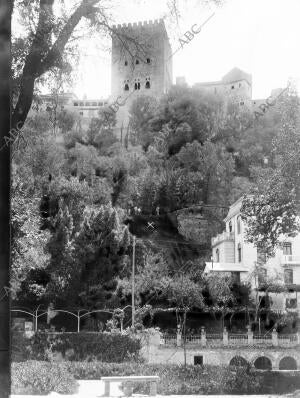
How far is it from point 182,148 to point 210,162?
731 millimetres

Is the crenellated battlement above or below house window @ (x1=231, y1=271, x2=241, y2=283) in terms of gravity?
above

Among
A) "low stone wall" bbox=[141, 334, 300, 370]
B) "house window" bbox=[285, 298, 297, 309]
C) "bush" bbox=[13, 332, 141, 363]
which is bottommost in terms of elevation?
"low stone wall" bbox=[141, 334, 300, 370]

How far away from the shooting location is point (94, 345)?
9.98m

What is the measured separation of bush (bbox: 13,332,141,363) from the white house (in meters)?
2.08

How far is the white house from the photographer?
6801mm

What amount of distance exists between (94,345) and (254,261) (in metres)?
3.92

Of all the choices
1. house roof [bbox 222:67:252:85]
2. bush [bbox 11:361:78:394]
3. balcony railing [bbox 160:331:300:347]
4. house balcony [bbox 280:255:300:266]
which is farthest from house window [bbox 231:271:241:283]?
bush [bbox 11:361:78:394]

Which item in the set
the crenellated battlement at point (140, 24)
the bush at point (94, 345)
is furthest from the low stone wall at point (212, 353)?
the crenellated battlement at point (140, 24)

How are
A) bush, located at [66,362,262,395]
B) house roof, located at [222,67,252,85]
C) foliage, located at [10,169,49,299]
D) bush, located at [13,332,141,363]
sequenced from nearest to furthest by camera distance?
foliage, located at [10,169,49,299]
bush, located at [66,362,262,395]
house roof, located at [222,67,252,85]
bush, located at [13,332,141,363]

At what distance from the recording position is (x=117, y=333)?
10398 mm

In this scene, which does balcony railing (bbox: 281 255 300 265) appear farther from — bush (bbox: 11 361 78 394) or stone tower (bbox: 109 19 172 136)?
stone tower (bbox: 109 19 172 136)

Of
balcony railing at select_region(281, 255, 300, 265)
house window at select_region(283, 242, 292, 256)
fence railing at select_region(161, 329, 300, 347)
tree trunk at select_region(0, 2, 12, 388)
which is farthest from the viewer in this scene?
fence railing at select_region(161, 329, 300, 347)

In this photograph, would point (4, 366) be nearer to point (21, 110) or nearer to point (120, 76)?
point (21, 110)

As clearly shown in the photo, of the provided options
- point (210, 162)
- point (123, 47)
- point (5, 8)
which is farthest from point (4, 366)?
point (210, 162)
